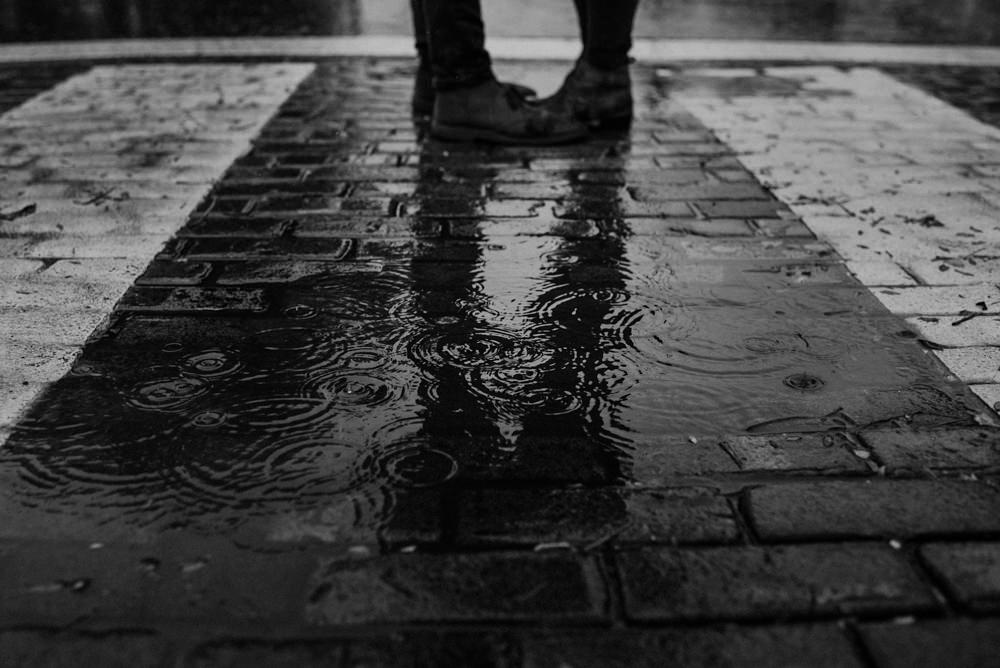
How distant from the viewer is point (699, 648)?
4.70 feet

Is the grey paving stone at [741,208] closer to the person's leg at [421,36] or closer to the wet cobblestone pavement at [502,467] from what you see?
the wet cobblestone pavement at [502,467]

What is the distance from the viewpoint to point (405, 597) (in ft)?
5.04

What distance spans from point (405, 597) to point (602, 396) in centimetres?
77

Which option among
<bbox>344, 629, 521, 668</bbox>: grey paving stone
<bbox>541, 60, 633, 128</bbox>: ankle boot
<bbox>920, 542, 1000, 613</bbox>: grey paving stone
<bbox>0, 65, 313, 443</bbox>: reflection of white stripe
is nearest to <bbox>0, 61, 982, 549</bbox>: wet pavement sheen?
<bbox>0, 65, 313, 443</bbox>: reflection of white stripe

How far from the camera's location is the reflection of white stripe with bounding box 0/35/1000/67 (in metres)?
6.65

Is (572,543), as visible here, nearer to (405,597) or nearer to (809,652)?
(405,597)

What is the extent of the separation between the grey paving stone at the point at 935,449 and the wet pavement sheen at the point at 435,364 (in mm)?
51

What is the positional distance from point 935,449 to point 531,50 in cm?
541

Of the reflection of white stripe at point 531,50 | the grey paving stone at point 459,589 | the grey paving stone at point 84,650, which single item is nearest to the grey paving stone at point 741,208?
the grey paving stone at point 459,589

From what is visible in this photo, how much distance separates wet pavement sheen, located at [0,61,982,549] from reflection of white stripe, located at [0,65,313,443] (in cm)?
11

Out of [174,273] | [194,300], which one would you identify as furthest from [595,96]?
[194,300]

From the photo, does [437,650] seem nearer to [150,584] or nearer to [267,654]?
[267,654]

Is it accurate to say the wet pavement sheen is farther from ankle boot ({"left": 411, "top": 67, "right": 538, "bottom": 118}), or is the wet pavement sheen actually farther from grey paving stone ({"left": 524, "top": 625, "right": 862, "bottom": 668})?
ankle boot ({"left": 411, "top": 67, "right": 538, "bottom": 118})

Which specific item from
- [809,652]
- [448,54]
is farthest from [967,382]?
[448,54]
